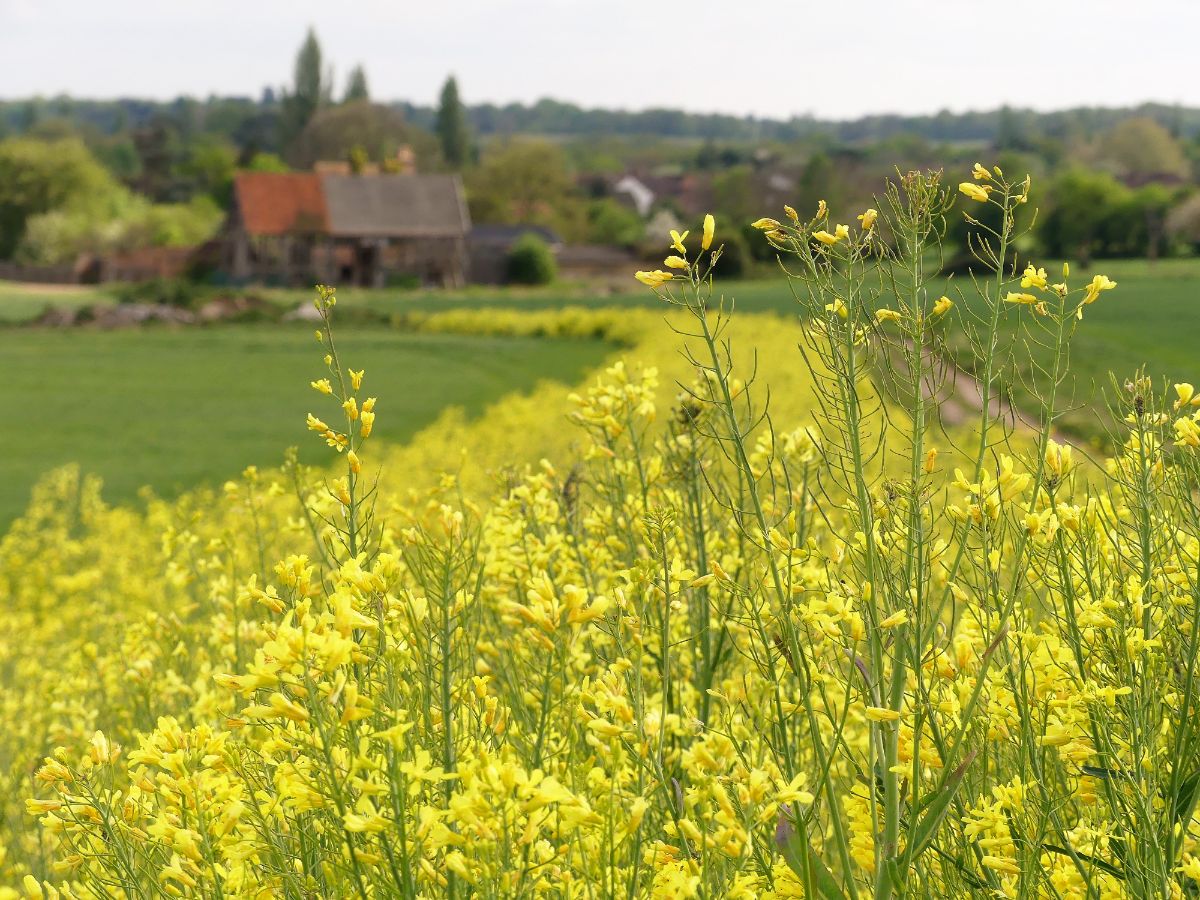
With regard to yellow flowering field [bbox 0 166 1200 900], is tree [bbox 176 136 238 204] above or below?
above

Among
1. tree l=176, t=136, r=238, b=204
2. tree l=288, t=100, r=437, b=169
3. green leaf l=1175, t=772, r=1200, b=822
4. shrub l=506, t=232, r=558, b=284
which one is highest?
tree l=288, t=100, r=437, b=169

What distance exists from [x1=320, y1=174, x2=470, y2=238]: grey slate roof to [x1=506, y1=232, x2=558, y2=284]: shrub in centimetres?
355

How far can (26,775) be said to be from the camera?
442cm

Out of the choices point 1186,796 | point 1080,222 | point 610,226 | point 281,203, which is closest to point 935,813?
point 1186,796

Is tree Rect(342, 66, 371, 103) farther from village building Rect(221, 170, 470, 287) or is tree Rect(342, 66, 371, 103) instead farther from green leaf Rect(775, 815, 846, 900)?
green leaf Rect(775, 815, 846, 900)

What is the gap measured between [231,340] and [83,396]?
12359 mm

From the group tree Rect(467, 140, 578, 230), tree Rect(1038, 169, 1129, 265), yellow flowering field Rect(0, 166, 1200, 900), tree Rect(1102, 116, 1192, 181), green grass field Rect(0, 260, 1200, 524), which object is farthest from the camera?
tree Rect(1102, 116, 1192, 181)

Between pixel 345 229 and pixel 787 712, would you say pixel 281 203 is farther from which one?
pixel 787 712

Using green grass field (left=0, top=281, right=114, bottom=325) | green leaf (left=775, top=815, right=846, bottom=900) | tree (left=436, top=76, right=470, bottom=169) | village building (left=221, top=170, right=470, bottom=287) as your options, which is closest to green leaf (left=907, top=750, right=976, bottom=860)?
green leaf (left=775, top=815, right=846, bottom=900)

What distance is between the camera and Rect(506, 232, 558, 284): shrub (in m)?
64.8

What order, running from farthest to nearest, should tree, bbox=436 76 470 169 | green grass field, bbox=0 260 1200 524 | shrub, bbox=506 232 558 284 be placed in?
tree, bbox=436 76 470 169
shrub, bbox=506 232 558 284
green grass field, bbox=0 260 1200 524

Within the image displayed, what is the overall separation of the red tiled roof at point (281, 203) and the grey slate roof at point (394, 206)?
2.50ft

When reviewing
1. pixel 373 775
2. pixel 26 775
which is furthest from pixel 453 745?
pixel 26 775

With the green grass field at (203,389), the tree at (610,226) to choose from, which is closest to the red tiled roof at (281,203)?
the green grass field at (203,389)
